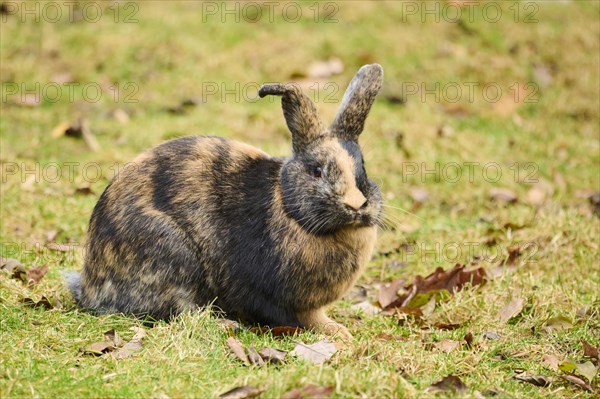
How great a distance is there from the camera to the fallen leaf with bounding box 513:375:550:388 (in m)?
4.21

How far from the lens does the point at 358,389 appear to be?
3.66 meters

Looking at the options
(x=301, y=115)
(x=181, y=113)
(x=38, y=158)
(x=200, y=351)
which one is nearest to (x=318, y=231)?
(x=301, y=115)

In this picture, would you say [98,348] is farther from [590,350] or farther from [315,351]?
[590,350]

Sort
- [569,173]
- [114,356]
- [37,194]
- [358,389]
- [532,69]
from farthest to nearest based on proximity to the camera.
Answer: [532,69] → [569,173] → [37,194] → [114,356] → [358,389]

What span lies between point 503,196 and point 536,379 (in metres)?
3.62

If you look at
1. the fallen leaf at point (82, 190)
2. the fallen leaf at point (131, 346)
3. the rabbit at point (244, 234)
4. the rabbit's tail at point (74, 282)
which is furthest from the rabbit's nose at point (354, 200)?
the fallen leaf at point (82, 190)

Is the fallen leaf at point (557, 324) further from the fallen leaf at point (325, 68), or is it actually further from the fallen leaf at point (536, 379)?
the fallen leaf at point (325, 68)

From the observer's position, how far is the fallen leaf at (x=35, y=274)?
522 cm

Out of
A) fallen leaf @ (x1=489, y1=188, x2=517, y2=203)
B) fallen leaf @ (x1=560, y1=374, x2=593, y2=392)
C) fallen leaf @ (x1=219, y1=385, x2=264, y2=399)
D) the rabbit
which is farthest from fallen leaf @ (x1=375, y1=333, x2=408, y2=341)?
fallen leaf @ (x1=489, y1=188, x2=517, y2=203)

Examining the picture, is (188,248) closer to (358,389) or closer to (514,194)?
(358,389)

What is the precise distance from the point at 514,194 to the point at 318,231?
346 centimetres

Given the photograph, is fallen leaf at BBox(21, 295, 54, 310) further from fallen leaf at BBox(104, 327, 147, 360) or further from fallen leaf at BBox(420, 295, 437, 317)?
fallen leaf at BBox(420, 295, 437, 317)

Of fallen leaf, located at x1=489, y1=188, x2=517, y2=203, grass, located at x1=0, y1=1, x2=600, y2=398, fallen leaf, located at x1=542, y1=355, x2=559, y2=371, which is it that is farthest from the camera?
fallen leaf, located at x1=489, y1=188, x2=517, y2=203

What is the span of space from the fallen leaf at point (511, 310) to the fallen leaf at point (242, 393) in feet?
6.82
